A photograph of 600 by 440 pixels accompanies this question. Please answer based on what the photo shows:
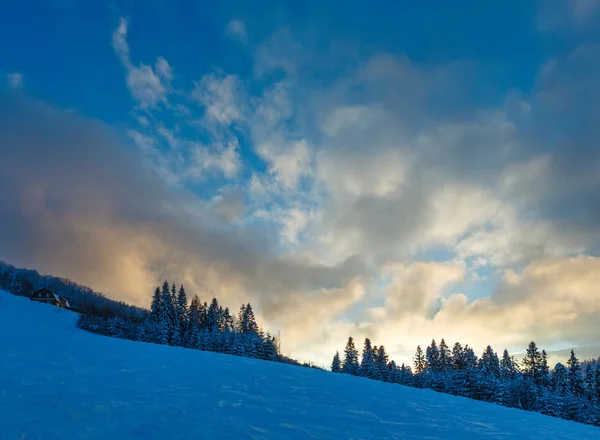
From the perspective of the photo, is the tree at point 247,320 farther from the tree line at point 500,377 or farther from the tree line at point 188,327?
the tree line at point 500,377

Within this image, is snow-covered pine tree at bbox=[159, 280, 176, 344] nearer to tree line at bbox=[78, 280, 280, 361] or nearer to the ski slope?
tree line at bbox=[78, 280, 280, 361]

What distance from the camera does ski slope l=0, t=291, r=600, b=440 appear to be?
1264cm

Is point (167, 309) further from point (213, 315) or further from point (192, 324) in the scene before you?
point (213, 315)

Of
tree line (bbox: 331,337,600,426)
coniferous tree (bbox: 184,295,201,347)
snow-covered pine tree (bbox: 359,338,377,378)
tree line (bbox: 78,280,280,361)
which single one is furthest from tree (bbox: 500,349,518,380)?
coniferous tree (bbox: 184,295,201,347)

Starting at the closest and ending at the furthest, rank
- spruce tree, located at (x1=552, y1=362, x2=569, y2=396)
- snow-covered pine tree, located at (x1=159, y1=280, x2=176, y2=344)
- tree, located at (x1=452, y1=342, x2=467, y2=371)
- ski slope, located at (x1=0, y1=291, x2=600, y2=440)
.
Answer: ski slope, located at (x1=0, y1=291, x2=600, y2=440) < spruce tree, located at (x1=552, y1=362, x2=569, y2=396) < snow-covered pine tree, located at (x1=159, y1=280, x2=176, y2=344) < tree, located at (x1=452, y1=342, x2=467, y2=371)

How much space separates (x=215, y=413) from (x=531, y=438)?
1487 cm

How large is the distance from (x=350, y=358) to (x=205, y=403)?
82924mm

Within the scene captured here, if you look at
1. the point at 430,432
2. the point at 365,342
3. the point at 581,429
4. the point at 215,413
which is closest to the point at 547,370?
the point at 365,342

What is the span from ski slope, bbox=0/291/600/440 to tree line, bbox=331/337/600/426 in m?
45.8

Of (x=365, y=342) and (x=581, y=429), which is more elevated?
(x=365, y=342)

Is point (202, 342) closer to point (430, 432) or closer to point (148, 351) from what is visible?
point (148, 351)

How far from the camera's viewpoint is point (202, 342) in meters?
68.1

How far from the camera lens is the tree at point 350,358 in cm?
8788

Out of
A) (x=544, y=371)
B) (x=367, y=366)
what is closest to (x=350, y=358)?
(x=367, y=366)
